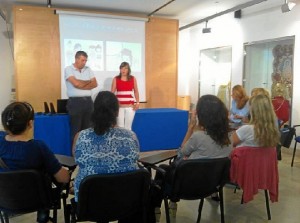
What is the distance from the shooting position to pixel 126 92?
482cm

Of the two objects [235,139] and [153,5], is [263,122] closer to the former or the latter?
[235,139]

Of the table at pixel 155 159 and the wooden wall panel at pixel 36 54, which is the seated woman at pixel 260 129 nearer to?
the table at pixel 155 159

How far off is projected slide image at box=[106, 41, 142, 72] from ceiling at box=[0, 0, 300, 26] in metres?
0.82

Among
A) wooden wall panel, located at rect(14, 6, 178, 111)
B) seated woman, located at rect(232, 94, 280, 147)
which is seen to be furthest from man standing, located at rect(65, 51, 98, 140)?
seated woman, located at rect(232, 94, 280, 147)

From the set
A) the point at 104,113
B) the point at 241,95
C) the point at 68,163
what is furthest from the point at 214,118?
the point at 241,95

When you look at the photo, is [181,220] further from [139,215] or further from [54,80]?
[54,80]

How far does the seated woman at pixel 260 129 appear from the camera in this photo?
2506mm

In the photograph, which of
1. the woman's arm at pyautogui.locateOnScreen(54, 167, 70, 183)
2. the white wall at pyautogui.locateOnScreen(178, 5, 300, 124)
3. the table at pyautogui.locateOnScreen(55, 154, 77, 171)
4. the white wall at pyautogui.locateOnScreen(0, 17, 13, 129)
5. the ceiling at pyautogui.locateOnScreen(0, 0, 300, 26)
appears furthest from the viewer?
the white wall at pyautogui.locateOnScreen(0, 17, 13, 129)

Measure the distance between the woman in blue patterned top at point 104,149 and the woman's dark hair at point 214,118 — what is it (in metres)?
0.68

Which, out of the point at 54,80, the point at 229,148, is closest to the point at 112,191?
the point at 229,148

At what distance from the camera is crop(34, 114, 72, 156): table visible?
433 cm

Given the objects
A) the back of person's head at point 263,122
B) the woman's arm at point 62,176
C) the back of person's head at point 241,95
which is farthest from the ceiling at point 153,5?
the woman's arm at point 62,176

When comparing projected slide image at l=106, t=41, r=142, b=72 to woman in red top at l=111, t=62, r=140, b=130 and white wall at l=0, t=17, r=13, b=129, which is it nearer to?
woman in red top at l=111, t=62, r=140, b=130

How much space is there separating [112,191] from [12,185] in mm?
581
